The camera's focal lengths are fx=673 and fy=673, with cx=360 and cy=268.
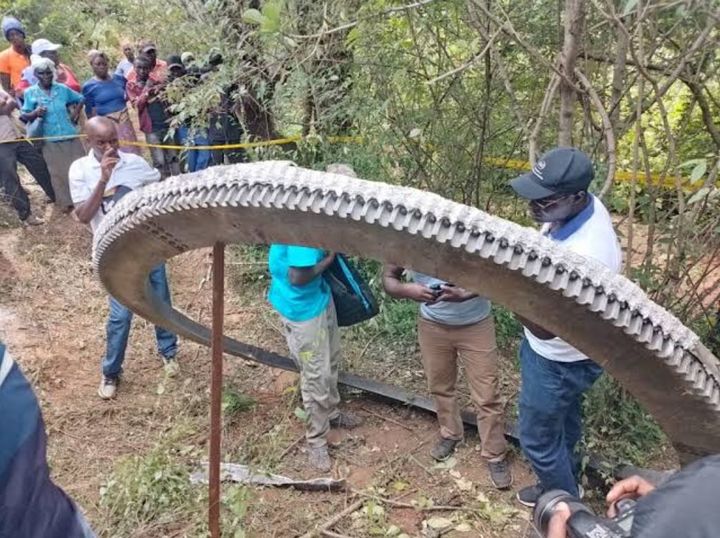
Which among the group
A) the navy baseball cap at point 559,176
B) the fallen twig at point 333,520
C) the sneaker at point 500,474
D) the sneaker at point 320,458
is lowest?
the sneaker at point 320,458

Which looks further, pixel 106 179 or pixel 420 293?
pixel 106 179

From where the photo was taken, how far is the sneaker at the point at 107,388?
172 inches

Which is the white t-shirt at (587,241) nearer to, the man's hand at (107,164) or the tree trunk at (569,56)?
the tree trunk at (569,56)

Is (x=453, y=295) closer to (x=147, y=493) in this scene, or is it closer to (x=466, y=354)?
(x=466, y=354)

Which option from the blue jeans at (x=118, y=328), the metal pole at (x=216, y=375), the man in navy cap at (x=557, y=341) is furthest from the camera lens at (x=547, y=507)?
the blue jeans at (x=118, y=328)

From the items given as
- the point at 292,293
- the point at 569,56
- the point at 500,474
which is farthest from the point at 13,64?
the point at 500,474

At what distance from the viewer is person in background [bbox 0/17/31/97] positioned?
756 centimetres

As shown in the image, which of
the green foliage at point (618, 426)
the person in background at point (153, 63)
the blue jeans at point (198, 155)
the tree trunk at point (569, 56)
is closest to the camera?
the tree trunk at point (569, 56)

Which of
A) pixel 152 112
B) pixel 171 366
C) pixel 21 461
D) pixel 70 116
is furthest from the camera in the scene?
pixel 152 112

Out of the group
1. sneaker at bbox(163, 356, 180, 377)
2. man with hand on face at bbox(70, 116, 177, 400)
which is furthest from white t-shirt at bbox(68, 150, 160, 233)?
sneaker at bbox(163, 356, 180, 377)

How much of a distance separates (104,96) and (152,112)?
53 centimetres

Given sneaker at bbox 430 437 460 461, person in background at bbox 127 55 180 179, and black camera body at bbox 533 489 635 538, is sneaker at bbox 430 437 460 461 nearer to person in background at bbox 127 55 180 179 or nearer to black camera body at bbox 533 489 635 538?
black camera body at bbox 533 489 635 538

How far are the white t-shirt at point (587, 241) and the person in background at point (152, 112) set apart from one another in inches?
224

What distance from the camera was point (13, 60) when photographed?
7.57 meters
